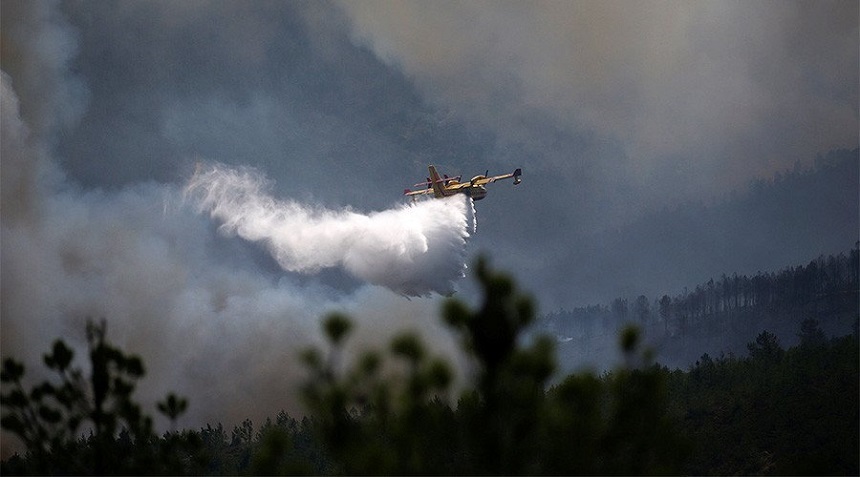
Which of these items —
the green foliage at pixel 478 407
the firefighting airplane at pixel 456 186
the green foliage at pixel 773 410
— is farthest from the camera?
the green foliage at pixel 773 410

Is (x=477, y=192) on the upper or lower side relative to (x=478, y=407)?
upper

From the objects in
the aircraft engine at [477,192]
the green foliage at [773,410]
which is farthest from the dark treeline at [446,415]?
the green foliage at [773,410]

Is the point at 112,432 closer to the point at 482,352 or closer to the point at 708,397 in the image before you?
the point at 482,352

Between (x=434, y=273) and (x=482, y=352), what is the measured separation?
10162 cm

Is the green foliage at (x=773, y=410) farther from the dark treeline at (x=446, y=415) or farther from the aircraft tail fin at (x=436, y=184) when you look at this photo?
the dark treeline at (x=446, y=415)

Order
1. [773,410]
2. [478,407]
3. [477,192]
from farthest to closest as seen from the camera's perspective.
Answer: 1. [773,410]
2. [477,192]
3. [478,407]

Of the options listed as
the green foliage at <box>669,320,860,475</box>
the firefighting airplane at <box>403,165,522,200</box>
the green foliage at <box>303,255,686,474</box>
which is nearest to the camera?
the green foliage at <box>303,255,686,474</box>

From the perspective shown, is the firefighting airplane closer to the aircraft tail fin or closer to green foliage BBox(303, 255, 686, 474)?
the aircraft tail fin

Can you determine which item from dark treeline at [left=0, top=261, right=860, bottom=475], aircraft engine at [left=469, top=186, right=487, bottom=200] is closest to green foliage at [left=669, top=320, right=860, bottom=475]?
aircraft engine at [left=469, top=186, right=487, bottom=200]

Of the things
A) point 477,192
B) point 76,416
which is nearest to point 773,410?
point 477,192

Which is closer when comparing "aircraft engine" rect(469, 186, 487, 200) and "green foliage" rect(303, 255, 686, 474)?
"green foliage" rect(303, 255, 686, 474)

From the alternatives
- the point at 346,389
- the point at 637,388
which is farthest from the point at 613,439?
the point at 346,389

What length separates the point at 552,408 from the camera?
2098 cm

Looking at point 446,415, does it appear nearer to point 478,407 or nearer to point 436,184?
point 478,407
